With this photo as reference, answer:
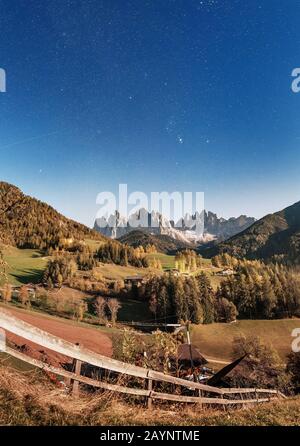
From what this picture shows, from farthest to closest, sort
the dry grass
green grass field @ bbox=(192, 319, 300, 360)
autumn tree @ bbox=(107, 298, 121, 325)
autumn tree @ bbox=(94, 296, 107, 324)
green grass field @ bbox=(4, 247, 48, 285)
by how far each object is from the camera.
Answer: green grass field @ bbox=(4, 247, 48, 285) < autumn tree @ bbox=(107, 298, 121, 325) < autumn tree @ bbox=(94, 296, 107, 324) < green grass field @ bbox=(192, 319, 300, 360) < the dry grass

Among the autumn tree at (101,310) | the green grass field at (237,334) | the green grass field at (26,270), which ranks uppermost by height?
the green grass field at (26,270)

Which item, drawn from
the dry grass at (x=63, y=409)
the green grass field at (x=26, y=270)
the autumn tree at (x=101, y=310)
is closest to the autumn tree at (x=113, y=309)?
the autumn tree at (x=101, y=310)

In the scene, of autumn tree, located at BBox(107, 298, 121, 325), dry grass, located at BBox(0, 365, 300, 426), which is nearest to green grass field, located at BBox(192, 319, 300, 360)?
autumn tree, located at BBox(107, 298, 121, 325)

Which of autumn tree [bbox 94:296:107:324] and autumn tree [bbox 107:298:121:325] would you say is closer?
autumn tree [bbox 94:296:107:324]

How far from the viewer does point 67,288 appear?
152750 millimetres

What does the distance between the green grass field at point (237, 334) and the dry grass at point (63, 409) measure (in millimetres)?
77466

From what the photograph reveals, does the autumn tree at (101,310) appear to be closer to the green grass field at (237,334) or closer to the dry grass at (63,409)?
the green grass field at (237,334)

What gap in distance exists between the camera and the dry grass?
5.15m

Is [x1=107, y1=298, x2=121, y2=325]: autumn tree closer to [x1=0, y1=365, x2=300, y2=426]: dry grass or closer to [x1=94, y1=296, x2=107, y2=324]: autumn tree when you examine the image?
[x1=94, y1=296, x2=107, y2=324]: autumn tree

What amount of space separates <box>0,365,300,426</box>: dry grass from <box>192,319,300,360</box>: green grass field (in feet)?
254

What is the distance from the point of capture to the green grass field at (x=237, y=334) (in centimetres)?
8325


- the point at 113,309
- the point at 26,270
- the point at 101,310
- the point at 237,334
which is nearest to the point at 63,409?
the point at 237,334
